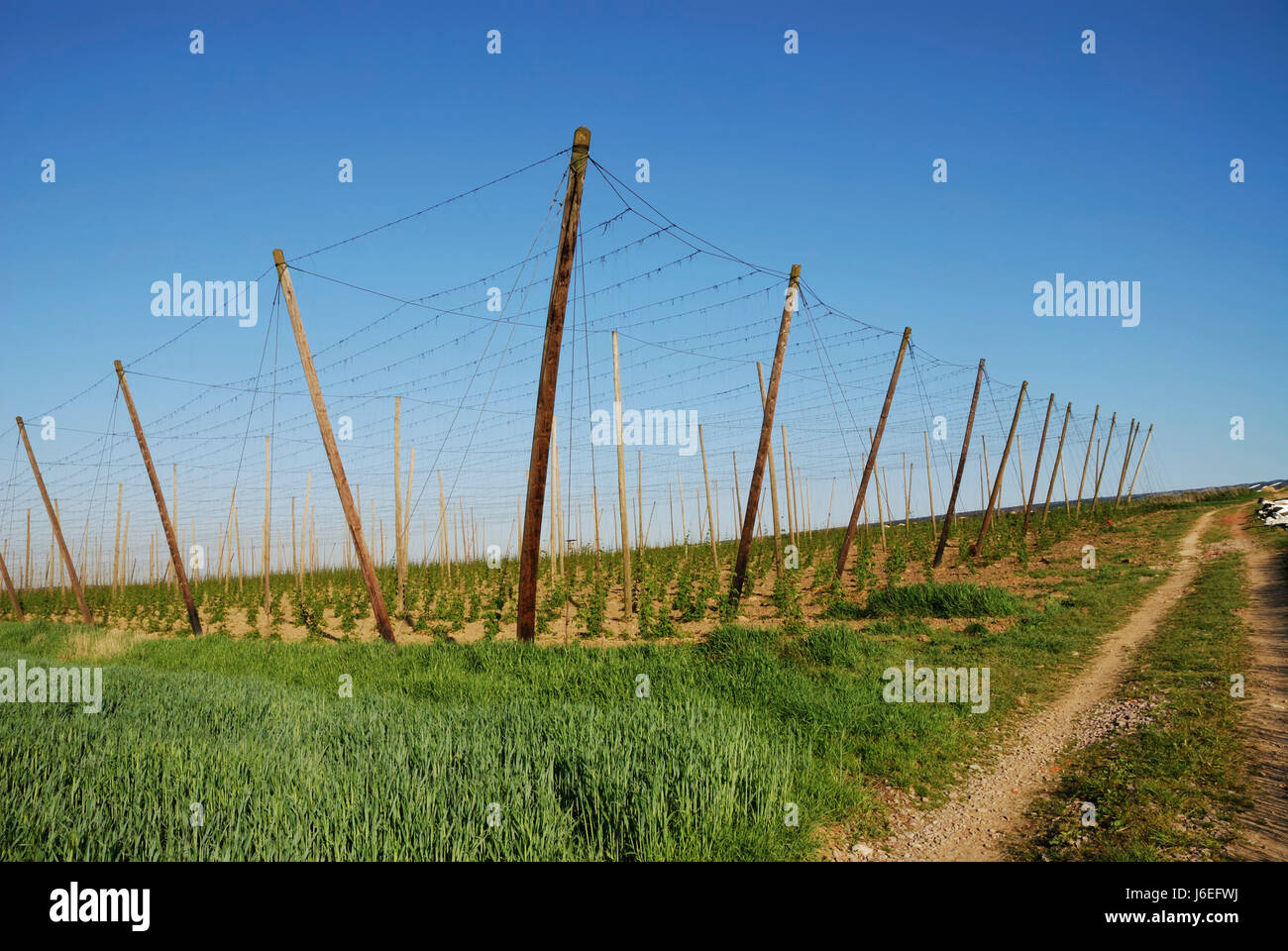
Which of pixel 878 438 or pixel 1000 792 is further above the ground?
pixel 878 438

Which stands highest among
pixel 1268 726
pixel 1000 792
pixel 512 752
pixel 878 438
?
pixel 878 438

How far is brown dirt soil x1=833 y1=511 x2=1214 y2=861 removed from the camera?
4750 mm

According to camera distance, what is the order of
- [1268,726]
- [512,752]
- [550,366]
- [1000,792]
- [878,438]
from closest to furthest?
[512,752], [1000,792], [1268,726], [550,366], [878,438]

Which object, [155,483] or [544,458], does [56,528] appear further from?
[544,458]

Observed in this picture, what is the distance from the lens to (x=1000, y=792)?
5.69 meters

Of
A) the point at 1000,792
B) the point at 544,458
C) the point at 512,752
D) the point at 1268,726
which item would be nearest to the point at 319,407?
the point at 544,458

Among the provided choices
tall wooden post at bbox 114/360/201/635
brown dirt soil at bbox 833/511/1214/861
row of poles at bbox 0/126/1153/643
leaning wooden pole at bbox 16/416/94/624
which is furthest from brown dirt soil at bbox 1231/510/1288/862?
leaning wooden pole at bbox 16/416/94/624

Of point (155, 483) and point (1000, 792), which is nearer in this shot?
point (1000, 792)

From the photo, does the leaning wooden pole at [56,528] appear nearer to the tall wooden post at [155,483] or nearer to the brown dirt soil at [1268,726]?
the tall wooden post at [155,483]

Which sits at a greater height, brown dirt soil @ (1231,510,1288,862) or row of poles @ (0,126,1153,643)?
row of poles @ (0,126,1153,643)

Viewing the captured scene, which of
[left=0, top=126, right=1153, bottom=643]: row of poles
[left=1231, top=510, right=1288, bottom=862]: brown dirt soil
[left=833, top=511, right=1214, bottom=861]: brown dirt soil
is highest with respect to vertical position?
[left=0, top=126, right=1153, bottom=643]: row of poles

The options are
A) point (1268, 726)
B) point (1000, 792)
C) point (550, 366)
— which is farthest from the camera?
point (550, 366)

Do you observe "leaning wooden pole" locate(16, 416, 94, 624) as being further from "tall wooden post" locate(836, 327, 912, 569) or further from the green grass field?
"tall wooden post" locate(836, 327, 912, 569)
